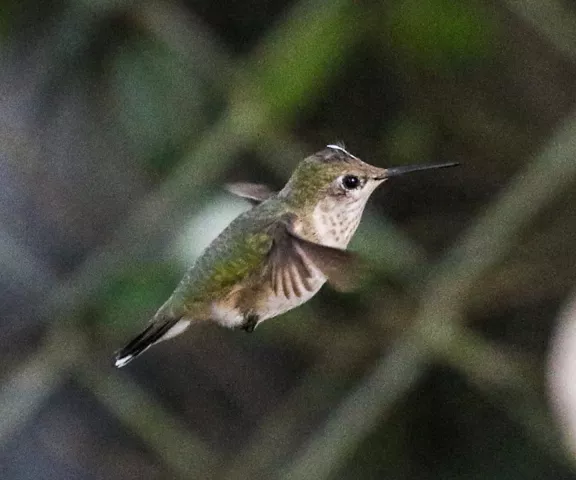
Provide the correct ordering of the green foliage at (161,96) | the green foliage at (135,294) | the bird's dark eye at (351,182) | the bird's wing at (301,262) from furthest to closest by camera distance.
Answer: the green foliage at (161,96) → the green foliage at (135,294) → the bird's dark eye at (351,182) → the bird's wing at (301,262)

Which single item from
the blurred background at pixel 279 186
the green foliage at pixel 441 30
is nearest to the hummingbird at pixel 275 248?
the blurred background at pixel 279 186

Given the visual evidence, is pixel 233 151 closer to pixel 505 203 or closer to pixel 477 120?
pixel 505 203

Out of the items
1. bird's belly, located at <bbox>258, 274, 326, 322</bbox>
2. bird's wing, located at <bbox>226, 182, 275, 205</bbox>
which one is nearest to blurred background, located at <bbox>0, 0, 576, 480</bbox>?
bird's wing, located at <bbox>226, 182, 275, 205</bbox>

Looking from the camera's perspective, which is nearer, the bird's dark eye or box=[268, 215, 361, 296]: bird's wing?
box=[268, 215, 361, 296]: bird's wing

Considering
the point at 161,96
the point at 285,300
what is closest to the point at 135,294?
the point at 161,96

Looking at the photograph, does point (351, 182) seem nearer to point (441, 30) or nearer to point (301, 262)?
point (301, 262)

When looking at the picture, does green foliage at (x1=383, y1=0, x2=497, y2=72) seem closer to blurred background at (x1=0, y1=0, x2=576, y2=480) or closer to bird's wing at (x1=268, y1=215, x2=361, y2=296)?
blurred background at (x1=0, y1=0, x2=576, y2=480)

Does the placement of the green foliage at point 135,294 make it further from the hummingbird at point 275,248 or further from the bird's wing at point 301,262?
the bird's wing at point 301,262
